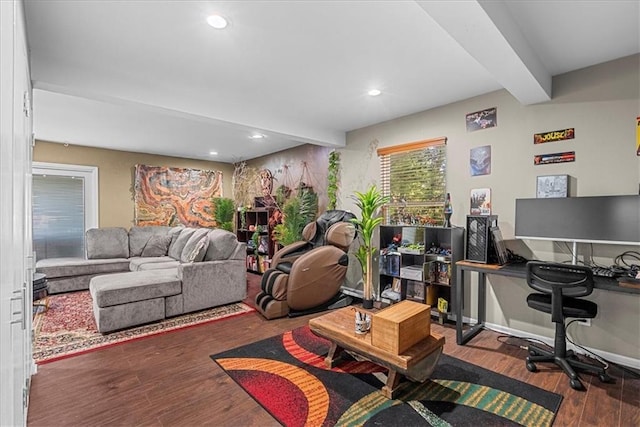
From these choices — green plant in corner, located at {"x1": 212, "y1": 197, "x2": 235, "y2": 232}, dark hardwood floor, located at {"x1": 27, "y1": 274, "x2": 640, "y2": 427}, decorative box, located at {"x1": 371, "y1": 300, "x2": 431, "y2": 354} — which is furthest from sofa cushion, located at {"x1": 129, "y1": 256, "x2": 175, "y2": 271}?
decorative box, located at {"x1": 371, "y1": 300, "x2": 431, "y2": 354}

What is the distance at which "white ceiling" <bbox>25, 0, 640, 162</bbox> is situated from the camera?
6.49ft

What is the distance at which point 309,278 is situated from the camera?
3812mm

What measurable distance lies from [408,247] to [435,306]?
0.78m

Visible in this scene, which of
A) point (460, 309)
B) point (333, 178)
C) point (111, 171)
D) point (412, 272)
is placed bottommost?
point (460, 309)

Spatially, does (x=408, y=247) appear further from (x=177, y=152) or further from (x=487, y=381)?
(x=177, y=152)

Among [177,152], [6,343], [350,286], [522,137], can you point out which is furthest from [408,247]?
[177,152]

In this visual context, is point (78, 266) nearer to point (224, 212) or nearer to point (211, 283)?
point (211, 283)

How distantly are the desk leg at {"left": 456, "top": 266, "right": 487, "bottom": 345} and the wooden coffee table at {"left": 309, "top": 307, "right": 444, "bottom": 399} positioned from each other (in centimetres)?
84

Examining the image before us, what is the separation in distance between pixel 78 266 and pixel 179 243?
151 centimetres

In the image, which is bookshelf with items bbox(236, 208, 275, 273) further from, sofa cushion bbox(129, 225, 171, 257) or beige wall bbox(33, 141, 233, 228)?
beige wall bbox(33, 141, 233, 228)

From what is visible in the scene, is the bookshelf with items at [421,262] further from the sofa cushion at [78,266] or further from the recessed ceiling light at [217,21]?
the sofa cushion at [78,266]

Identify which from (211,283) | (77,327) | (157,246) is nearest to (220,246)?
(211,283)

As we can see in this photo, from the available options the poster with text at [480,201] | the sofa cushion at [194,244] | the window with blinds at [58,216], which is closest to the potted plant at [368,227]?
the poster with text at [480,201]

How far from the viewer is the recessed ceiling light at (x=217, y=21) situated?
2.05 m
